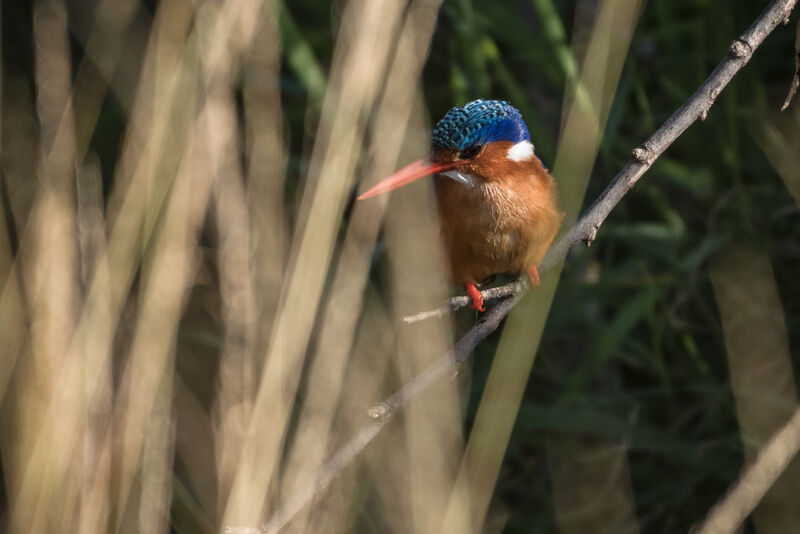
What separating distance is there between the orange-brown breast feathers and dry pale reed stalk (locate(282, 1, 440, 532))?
300mm

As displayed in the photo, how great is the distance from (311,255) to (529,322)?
1.50ft

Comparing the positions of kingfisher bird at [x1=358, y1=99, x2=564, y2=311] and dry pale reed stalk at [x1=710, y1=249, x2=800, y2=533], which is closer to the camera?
kingfisher bird at [x1=358, y1=99, x2=564, y2=311]

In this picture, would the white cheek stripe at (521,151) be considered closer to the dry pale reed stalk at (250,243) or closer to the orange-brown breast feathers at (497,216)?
the orange-brown breast feathers at (497,216)

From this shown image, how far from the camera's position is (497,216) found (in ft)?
5.52

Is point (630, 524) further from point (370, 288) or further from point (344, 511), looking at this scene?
point (370, 288)

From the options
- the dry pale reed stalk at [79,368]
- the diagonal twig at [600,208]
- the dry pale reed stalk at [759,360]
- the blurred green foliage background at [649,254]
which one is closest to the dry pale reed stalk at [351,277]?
the blurred green foliage background at [649,254]

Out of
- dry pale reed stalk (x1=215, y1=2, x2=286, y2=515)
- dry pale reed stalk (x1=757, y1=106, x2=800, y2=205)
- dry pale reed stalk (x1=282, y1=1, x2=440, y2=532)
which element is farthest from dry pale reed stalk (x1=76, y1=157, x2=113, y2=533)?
dry pale reed stalk (x1=757, y1=106, x2=800, y2=205)

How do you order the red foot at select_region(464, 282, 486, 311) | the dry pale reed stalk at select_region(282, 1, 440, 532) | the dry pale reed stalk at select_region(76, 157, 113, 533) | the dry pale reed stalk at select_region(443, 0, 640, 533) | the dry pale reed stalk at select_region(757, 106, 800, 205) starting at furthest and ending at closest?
the dry pale reed stalk at select_region(757, 106, 800, 205)
the dry pale reed stalk at select_region(282, 1, 440, 532)
the dry pale reed stalk at select_region(76, 157, 113, 533)
the dry pale reed stalk at select_region(443, 0, 640, 533)
the red foot at select_region(464, 282, 486, 311)

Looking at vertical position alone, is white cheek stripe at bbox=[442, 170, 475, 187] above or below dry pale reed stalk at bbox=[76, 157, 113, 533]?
above

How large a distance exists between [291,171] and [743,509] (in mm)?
1866

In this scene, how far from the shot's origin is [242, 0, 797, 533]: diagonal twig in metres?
1.00

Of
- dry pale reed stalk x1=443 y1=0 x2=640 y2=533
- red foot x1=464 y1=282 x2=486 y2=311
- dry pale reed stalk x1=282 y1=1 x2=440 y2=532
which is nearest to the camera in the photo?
red foot x1=464 y1=282 x2=486 y2=311

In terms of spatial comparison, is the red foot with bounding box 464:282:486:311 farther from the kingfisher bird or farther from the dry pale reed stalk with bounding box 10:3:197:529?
the dry pale reed stalk with bounding box 10:3:197:529

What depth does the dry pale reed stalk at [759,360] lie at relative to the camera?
1.90m
